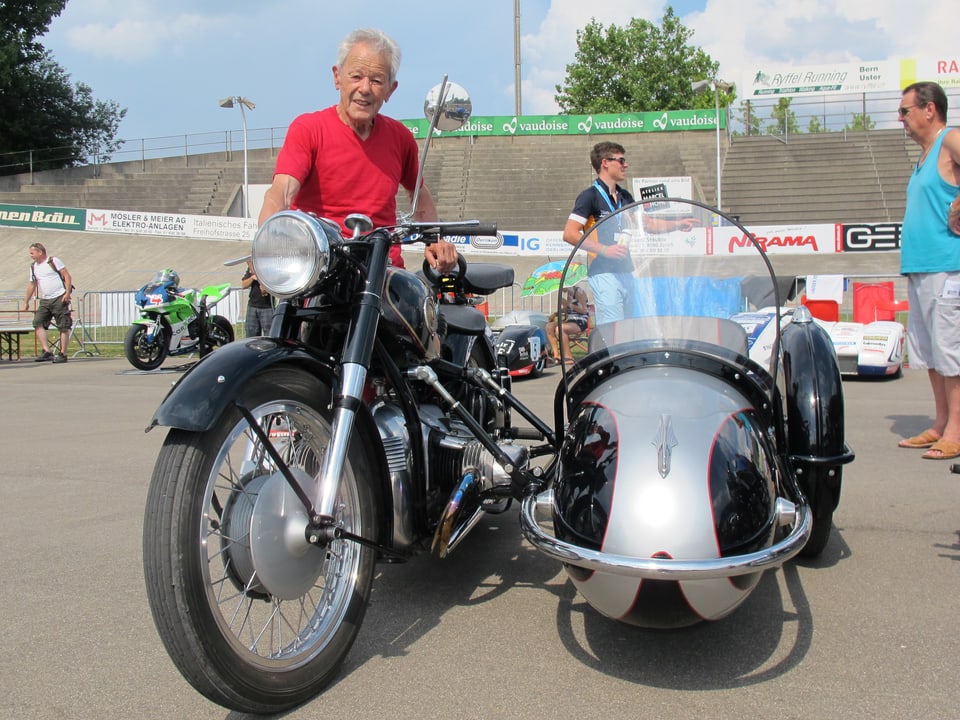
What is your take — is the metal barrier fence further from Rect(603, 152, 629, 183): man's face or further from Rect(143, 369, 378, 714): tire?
Rect(143, 369, 378, 714): tire

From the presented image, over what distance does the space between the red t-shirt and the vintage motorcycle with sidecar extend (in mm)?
565

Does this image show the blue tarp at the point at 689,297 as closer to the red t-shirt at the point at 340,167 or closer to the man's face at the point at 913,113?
the red t-shirt at the point at 340,167

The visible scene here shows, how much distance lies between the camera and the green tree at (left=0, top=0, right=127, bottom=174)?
145 feet

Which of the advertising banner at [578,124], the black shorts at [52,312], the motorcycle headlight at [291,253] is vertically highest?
the advertising banner at [578,124]

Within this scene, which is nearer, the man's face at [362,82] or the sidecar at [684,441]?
the sidecar at [684,441]

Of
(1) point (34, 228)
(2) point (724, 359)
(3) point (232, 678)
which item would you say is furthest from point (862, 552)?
(1) point (34, 228)

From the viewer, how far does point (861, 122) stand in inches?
1720

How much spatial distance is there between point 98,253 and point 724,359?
102ft

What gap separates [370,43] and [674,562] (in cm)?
208

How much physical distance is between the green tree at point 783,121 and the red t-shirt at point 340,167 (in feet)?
128

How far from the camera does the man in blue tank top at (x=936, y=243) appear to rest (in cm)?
506

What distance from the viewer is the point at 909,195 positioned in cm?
539

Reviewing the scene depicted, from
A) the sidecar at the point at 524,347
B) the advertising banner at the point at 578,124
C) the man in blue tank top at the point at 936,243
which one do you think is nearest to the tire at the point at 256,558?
the man in blue tank top at the point at 936,243

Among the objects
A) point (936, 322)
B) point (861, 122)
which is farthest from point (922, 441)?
point (861, 122)
